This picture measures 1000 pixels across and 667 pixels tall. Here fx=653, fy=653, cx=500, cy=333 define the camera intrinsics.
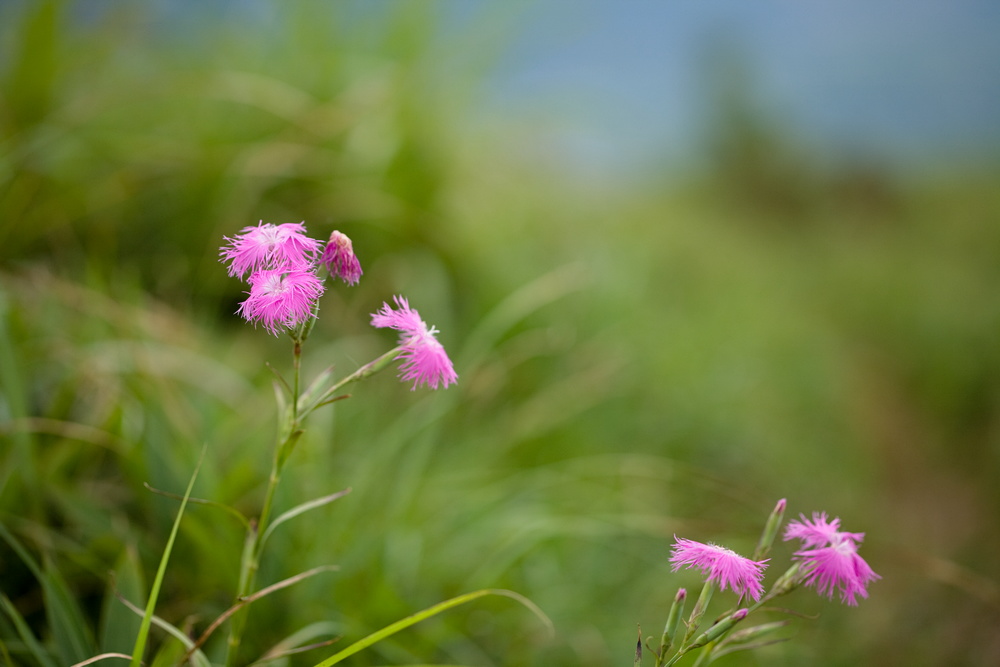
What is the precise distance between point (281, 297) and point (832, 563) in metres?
0.47

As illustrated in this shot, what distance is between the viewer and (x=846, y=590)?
51cm

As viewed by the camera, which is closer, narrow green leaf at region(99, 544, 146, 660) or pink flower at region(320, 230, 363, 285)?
pink flower at region(320, 230, 363, 285)

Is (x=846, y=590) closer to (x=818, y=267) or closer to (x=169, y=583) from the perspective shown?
(x=169, y=583)

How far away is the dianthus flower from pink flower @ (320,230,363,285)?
41cm

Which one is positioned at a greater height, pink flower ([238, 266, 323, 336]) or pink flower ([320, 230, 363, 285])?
pink flower ([320, 230, 363, 285])

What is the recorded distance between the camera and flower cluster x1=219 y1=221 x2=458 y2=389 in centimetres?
48

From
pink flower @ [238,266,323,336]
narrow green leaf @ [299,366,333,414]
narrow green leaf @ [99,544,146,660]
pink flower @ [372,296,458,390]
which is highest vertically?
pink flower @ [372,296,458,390]

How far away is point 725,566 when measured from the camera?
0.49 metres

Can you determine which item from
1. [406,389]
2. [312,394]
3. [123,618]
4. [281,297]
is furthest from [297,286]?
[406,389]

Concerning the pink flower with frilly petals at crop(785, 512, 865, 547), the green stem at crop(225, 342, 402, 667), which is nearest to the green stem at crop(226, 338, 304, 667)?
the green stem at crop(225, 342, 402, 667)

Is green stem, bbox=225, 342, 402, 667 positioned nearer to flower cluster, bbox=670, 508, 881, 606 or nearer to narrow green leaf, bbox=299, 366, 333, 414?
narrow green leaf, bbox=299, 366, 333, 414

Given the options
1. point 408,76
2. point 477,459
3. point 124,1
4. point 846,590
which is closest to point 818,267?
point 408,76

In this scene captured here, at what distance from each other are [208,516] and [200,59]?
5.94 feet

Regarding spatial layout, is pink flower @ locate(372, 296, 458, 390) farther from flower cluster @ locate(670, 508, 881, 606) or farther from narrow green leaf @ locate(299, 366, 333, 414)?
flower cluster @ locate(670, 508, 881, 606)
